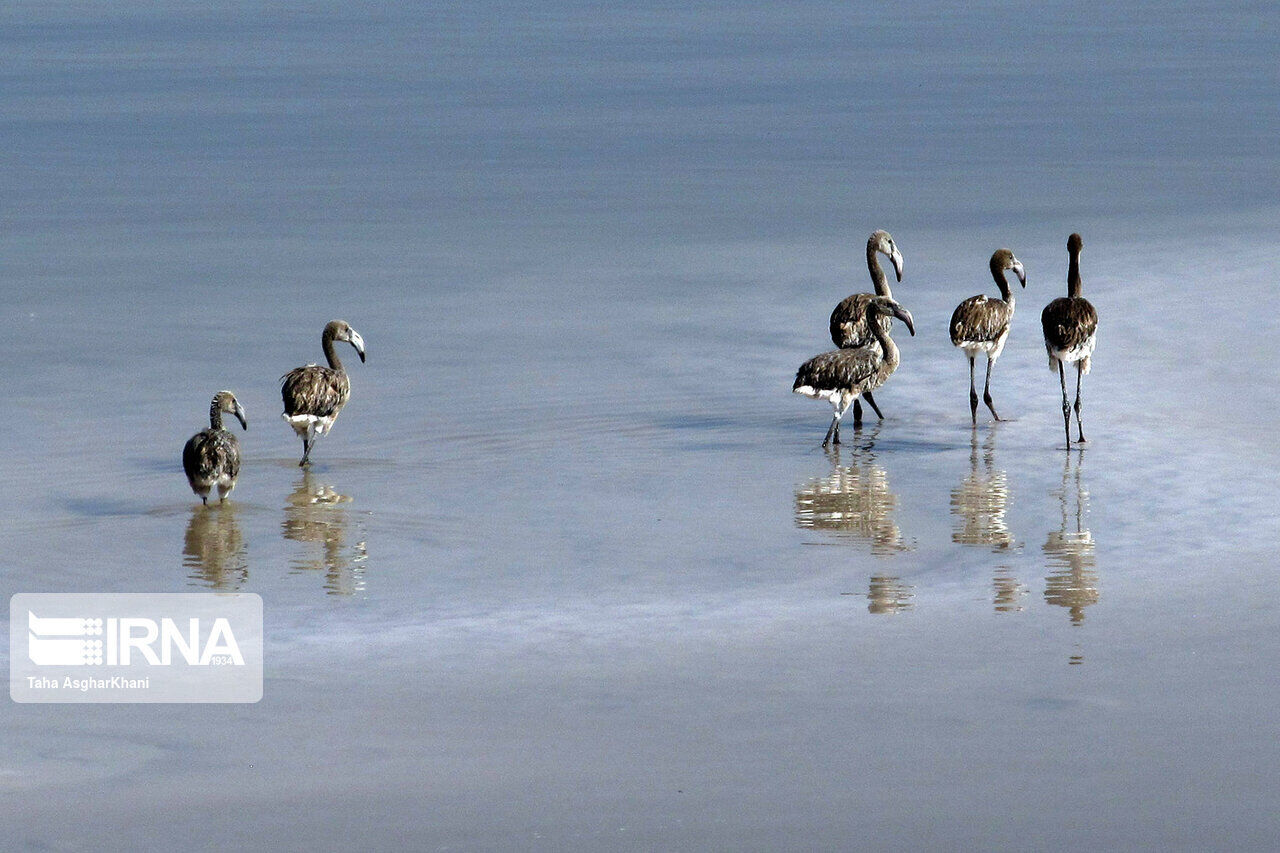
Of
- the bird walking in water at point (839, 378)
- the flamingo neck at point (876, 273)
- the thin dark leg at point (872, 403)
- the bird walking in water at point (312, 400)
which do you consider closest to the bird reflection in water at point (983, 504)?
the bird walking in water at point (839, 378)

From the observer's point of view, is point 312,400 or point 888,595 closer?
point 888,595

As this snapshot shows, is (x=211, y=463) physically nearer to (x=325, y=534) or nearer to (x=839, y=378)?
(x=325, y=534)

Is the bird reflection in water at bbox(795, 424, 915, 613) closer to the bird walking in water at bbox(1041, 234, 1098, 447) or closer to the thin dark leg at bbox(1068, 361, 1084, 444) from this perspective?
the thin dark leg at bbox(1068, 361, 1084, 444)

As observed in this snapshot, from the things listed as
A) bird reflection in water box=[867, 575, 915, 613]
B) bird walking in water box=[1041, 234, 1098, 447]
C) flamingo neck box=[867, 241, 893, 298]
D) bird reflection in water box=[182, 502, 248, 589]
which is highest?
flamingo neck box=[867, 241, 893, 298]

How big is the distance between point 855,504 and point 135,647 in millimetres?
4537

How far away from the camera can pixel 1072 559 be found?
35.0 feet

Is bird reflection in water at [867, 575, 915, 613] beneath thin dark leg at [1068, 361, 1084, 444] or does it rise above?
beneath

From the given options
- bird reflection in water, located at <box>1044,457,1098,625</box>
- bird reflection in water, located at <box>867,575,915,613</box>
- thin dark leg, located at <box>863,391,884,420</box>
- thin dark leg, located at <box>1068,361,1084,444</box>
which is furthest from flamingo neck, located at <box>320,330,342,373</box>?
bird reflection in water, located at <box>867,575,915,613</box>

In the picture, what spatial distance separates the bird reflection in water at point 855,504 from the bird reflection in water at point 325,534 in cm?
246

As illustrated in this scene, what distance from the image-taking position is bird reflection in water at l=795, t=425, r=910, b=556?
1131 cm

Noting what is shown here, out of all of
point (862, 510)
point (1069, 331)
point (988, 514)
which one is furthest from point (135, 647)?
point (1069, 331)

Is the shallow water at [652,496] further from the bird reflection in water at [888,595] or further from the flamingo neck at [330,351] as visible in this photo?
the flamingo neck at [330,351]

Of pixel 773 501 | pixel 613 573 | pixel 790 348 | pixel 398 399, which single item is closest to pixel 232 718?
pixel 613 573

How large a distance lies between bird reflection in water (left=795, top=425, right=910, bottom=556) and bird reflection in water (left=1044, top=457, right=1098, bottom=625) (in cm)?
80
